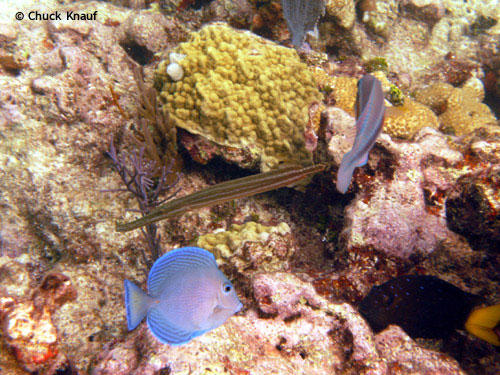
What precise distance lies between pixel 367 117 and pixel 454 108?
6.75 meters

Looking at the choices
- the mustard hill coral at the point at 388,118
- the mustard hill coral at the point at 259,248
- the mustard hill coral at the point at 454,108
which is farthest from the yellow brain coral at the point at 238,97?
the mustard hill coral at the point at 454,108

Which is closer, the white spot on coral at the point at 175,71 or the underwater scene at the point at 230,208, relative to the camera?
the underwater scene at the point at 230,208

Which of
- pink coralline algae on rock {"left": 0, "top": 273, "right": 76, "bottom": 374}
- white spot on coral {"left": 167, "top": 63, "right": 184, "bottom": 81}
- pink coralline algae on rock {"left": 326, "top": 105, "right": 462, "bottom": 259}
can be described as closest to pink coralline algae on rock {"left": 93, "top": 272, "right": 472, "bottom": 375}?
pink coralline algae on rock {"left": 326, "top": 105, "right": 462, "bottom": 259}

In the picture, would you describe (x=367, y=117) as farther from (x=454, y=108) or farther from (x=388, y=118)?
(x=454, y=108)

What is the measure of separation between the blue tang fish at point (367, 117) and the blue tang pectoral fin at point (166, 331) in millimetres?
1535

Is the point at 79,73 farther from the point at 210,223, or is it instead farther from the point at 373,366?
the point at 373,366

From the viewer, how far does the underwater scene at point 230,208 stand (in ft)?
8.41

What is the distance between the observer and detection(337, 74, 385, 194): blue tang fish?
5.59 ft

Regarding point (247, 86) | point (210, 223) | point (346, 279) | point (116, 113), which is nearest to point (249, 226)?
point (210, 223)

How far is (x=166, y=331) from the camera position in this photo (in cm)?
186

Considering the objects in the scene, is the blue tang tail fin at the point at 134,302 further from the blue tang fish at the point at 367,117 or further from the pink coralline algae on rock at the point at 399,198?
the pink coralline algae on rock at the point at 399,198

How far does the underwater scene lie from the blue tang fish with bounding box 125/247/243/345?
0.5 inches

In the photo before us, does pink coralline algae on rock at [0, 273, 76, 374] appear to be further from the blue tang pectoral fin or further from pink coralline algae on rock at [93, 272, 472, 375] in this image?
the blue tang pectoral fin
